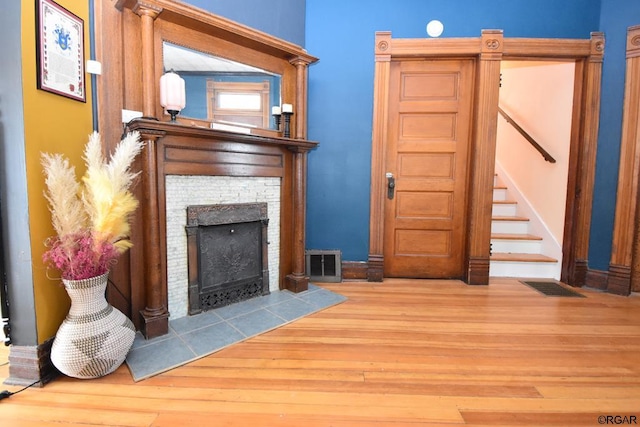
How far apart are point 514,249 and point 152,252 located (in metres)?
3.57

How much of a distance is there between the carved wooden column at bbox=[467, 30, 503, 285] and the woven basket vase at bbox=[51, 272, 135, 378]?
285cm

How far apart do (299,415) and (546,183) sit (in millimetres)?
3573

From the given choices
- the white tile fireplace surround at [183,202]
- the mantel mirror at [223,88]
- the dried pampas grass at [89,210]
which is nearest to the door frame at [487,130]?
the mantel mirror at [223,88]

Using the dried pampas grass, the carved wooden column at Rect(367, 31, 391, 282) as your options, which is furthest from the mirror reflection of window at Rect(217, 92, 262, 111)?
the carved wooden column at Rect(367, 31, 391, 282)

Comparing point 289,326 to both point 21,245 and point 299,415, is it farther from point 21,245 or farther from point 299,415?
point 21,245

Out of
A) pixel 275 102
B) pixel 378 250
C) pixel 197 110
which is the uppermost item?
pixel 275 102

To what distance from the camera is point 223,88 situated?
2270 mm

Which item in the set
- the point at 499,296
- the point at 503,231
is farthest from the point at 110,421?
the point at 503,231

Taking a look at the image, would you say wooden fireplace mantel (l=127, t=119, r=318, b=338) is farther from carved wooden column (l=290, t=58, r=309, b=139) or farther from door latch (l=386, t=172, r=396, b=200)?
door latch (l=386, t=172, r=396, b=200)

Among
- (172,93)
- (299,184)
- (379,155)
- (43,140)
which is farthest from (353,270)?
(43,140)

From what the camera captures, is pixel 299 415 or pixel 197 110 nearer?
pixel 299 415

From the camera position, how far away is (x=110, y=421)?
1.24m

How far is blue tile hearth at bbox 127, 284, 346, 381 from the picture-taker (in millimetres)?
1646

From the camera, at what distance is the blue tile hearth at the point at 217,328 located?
5.40 feet
